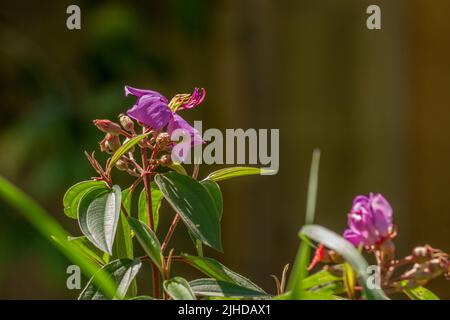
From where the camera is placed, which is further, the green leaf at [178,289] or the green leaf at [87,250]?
the green leaf at [87,250]

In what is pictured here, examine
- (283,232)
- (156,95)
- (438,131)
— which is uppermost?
(156,95)

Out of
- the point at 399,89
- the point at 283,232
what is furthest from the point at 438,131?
the point at 283,232

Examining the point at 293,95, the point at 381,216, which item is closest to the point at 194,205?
the point at 381,216

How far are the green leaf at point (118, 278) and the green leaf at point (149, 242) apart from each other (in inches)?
0.8

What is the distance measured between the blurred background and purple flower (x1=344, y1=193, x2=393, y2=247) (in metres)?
1.74

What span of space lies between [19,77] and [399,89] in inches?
40.6

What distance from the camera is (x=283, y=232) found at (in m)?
2.47

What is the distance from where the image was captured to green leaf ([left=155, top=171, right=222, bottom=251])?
0.56 meters

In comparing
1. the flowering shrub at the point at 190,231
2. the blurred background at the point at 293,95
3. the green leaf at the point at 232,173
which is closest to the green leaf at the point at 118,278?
the flowering shrub at the point at 190,231

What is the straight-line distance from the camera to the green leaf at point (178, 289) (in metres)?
0.52

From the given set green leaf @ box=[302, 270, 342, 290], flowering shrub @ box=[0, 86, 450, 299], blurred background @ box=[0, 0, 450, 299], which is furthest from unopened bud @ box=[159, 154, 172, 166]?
blurred background @ box=[0, 0, 450, 299]

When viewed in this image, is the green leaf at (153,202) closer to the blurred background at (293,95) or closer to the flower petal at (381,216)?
the flower petal at (381,216)

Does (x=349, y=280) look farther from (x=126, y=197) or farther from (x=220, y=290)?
(x=126, y=197)
